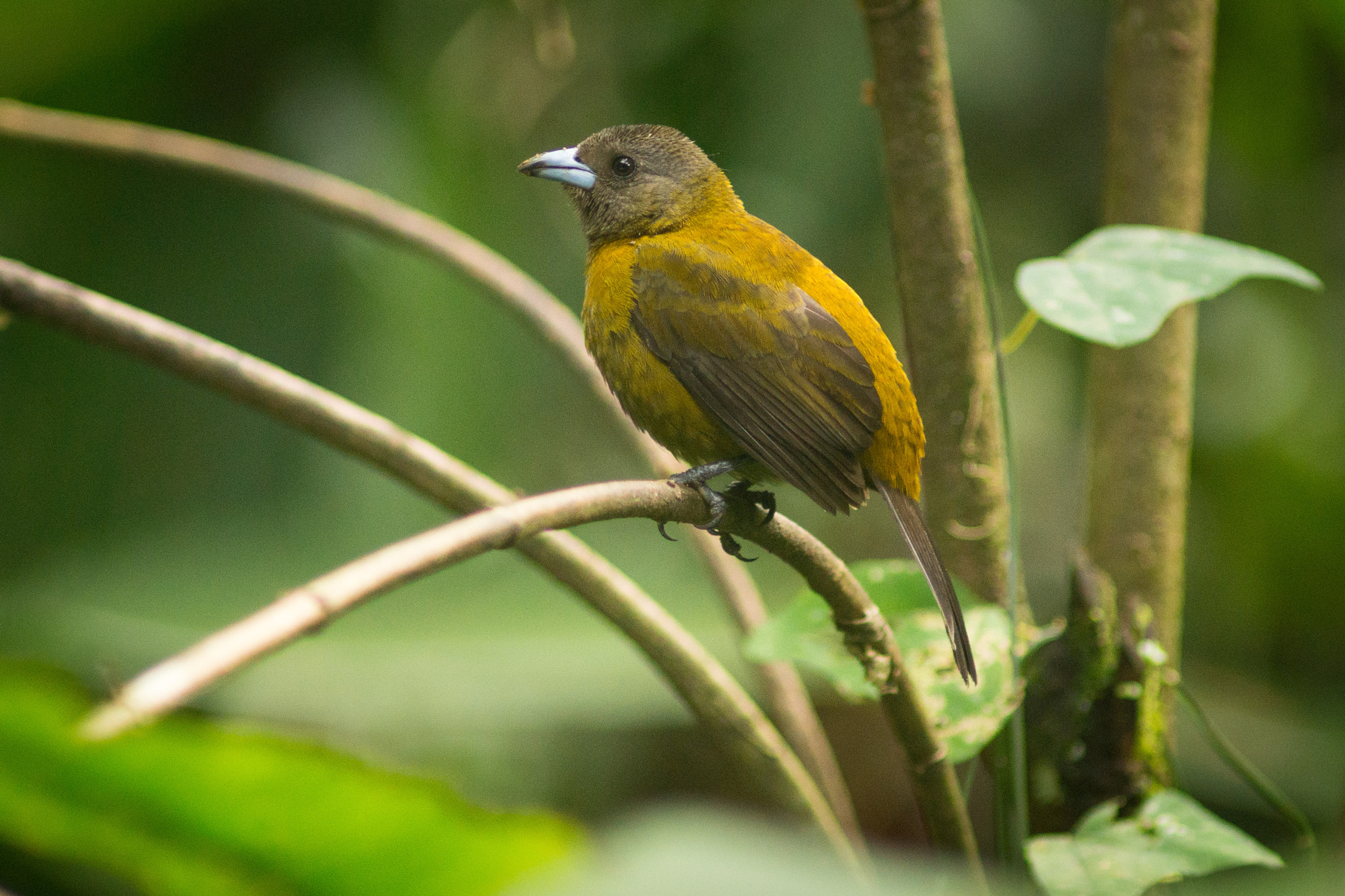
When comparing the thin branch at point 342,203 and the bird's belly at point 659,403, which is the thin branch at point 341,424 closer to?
the bird's belly at point 659,403

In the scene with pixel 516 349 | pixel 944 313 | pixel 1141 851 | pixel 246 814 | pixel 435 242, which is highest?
pixel 516 349

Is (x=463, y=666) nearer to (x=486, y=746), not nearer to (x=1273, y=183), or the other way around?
(x=486, y=746)

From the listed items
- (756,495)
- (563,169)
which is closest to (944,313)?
(756,495)

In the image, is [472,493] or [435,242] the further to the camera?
[435,242]

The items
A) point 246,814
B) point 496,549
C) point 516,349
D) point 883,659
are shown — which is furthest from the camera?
point 516,349

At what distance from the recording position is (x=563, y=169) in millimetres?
2885

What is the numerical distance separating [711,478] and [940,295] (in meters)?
0.56

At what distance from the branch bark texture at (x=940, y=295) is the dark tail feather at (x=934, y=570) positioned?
17cm

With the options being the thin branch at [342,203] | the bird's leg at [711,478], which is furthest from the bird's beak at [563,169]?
the bird's leg at [711,478]

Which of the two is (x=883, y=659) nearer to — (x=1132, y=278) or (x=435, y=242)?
(x=1132, y=278)

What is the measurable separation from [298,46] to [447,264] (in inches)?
95.4

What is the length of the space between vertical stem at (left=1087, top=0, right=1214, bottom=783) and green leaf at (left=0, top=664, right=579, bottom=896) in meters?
1.83

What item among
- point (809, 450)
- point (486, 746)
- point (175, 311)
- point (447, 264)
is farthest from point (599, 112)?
point (809, 450)

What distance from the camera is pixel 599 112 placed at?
456 centimetres
